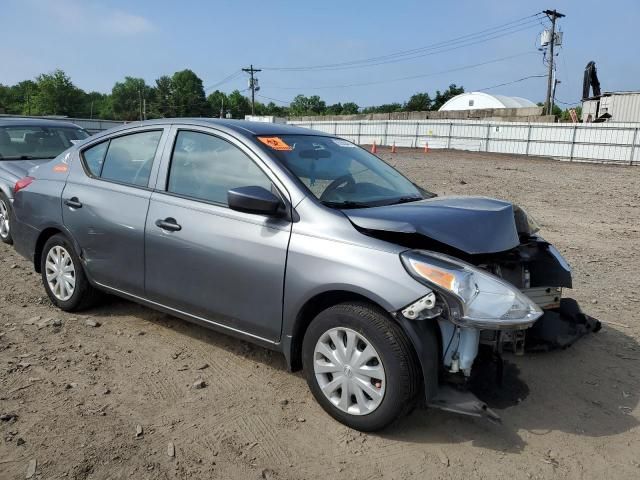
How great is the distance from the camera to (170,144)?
13.0 feet

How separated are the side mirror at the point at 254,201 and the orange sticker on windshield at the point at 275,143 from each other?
482mm

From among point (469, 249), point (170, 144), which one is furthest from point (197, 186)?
point (469, 249)

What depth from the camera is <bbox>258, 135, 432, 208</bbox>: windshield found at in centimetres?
347

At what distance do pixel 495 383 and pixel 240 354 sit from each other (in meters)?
1.81

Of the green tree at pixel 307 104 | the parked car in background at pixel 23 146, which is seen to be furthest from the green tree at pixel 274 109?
the parked car in background at pixel 23 146

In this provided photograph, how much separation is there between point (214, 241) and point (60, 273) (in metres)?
1.98

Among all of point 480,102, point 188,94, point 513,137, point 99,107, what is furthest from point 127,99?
point 513,137

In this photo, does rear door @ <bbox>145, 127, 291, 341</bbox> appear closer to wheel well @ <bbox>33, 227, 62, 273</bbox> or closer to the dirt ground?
the dirt ground

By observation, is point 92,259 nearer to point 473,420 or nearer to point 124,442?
point 124,442

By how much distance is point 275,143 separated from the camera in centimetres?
365

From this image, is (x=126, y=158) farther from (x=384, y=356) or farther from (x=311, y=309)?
(x=384, y=356)

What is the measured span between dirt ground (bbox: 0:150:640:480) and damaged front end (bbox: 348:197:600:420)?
13.3 inches

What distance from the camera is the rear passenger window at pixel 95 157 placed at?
177 inches

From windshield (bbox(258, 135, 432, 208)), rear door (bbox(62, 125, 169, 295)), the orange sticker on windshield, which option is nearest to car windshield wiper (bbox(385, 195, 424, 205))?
windshield (bbox(258, 135, 432, 208))
